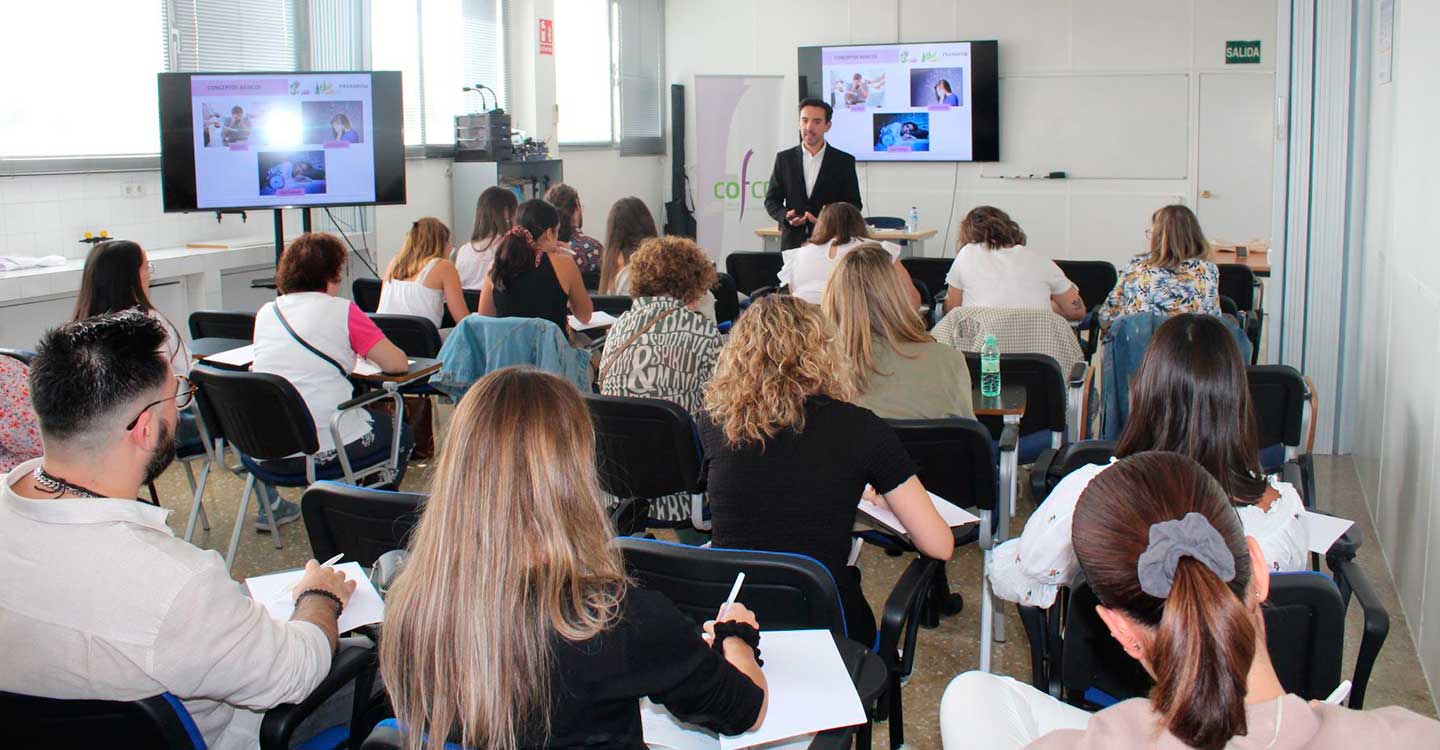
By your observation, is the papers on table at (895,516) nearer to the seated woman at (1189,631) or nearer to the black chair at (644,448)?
the black chair at (644,448)

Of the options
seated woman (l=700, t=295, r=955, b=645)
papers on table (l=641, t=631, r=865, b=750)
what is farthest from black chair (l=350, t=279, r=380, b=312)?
papers on table (l=641, t=631, r=865, b=750)

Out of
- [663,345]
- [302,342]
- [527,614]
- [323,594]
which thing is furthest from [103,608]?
[302,342]

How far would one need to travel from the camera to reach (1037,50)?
10.3 m

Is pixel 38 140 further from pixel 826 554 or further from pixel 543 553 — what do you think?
pixel 543 553

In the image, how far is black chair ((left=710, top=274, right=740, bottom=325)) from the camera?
6.34m

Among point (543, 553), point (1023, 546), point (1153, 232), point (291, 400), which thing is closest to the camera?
point (543, 553)

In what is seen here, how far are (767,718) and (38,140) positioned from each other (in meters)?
5.89

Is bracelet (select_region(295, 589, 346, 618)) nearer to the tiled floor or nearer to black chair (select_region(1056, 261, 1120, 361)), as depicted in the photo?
the tiled floor

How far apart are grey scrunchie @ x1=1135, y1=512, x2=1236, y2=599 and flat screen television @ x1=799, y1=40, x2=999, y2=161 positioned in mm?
9570

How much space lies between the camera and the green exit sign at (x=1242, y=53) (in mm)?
9688

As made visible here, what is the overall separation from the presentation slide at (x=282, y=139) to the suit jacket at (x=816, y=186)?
252cm

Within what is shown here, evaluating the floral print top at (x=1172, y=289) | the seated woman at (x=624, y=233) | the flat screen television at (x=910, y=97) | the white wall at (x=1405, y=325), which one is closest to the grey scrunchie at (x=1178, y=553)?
the white wall at (x=1405, y=325)

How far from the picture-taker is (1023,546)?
2436mm

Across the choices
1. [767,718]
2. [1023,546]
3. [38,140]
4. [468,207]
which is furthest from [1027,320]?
[468,207]
